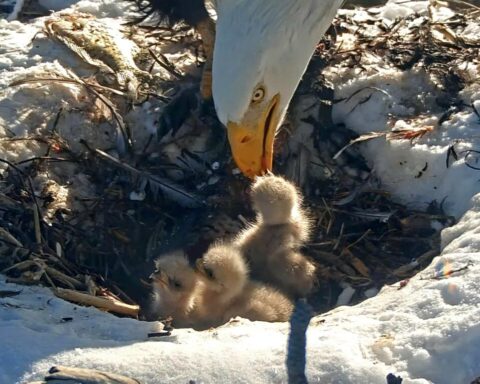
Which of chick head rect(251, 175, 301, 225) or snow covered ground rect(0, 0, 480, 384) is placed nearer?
snow covered ground rect(0, 0, 480, 384)

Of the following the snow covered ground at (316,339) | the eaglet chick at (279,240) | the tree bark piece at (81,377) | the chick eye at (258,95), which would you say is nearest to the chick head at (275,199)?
the eaglet chick at (279,240)

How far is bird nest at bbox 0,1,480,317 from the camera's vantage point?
16.9 ft

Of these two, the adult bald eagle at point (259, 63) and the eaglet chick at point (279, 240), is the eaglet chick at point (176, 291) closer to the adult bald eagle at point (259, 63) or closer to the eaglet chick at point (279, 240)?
the eaglet chick at point (279, 240)

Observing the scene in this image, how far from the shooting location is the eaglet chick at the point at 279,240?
16.9 feet

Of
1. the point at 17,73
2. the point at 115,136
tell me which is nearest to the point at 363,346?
the point at 115,136

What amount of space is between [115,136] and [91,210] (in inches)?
24.3

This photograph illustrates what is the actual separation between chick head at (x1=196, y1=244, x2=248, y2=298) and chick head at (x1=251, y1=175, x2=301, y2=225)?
31cm

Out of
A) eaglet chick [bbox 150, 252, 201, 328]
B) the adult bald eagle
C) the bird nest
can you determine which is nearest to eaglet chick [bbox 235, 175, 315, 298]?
the bird nest

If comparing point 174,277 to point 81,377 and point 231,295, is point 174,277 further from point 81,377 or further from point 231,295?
point 81,377

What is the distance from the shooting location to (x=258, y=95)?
17.3 ft

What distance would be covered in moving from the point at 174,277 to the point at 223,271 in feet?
0.77

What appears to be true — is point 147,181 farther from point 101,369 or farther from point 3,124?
point 101,369

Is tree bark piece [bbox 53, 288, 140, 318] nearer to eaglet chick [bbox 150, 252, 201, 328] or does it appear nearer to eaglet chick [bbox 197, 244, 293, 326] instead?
eaglet chick [bbox 150, 252, 201, 328]

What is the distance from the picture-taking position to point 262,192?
17.0ft
